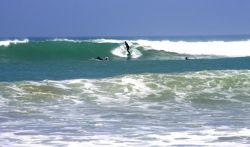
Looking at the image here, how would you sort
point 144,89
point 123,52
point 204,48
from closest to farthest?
point 144,89, point 123,52, point 204,48

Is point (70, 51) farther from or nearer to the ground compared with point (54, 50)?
nearer to the ground

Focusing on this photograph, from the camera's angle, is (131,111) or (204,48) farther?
(204,48)

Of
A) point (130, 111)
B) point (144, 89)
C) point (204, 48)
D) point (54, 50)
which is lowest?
point (130, 111)

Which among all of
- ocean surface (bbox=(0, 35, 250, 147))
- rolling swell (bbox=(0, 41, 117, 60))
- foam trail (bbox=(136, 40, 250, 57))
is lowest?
ocean surface (bbox=(0, 35, 250, 147))

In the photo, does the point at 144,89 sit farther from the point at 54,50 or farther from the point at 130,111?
the point at 54,50

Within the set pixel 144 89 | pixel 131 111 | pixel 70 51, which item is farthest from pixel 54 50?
pixel 131 111

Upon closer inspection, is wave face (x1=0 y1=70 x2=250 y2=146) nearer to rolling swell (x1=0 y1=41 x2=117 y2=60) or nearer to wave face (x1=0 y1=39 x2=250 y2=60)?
rolling swell (x1=0 y1=41 x2=117 y2=60)

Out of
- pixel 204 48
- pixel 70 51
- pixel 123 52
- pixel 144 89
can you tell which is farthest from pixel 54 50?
pixel 144 89

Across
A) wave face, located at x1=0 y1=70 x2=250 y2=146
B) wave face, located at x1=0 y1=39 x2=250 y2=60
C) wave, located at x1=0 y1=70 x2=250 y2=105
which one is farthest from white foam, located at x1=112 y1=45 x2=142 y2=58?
wave, located at x1=0 y1=70 x2=250 y2=105

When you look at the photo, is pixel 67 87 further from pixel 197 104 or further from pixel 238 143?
pixel 238 143

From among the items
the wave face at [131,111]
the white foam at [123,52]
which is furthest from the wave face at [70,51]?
the wave face at [131,111]

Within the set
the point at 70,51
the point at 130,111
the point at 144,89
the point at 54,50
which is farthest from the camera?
the point at 54,50

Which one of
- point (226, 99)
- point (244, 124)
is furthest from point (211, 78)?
point (244, 124)

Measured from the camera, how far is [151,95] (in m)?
12.4
